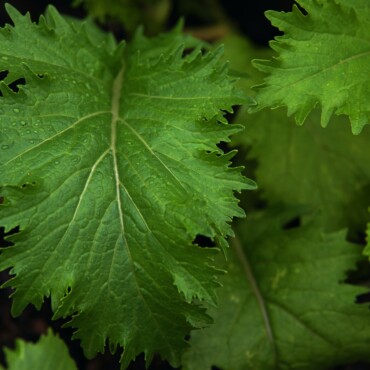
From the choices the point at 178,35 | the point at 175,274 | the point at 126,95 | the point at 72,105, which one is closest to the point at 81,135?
the point at 72,105

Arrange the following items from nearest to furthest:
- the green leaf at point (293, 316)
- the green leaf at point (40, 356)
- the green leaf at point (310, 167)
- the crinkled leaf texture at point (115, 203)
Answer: the green leaf at point (40, 356), the crinkled leaf texture at point (115, 203), the green leaf at point (293, 316), the green leaf at point (310, 167)

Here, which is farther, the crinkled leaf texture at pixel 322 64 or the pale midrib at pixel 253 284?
the pale midrib at pixel 253 284

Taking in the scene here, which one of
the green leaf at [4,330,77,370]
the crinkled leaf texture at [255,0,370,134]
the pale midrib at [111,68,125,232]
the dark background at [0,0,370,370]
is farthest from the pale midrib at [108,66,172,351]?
the dark background at [0,0,370,370]

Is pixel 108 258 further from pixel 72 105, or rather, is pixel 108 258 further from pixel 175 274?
pixel 72 105

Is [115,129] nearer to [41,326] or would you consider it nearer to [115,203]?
[115,203]

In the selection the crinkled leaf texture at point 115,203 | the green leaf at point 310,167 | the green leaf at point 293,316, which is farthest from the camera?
the green leaf at point 310,167

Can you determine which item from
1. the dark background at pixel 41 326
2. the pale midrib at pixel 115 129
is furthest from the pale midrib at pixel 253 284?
the pale midrib at pixel 115 129

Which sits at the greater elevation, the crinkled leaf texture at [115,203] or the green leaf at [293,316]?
the crinkled leaf texture at [115,203]

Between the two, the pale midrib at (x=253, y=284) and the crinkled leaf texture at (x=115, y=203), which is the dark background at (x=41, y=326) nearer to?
the pale midrib at (x=253, y=284)
